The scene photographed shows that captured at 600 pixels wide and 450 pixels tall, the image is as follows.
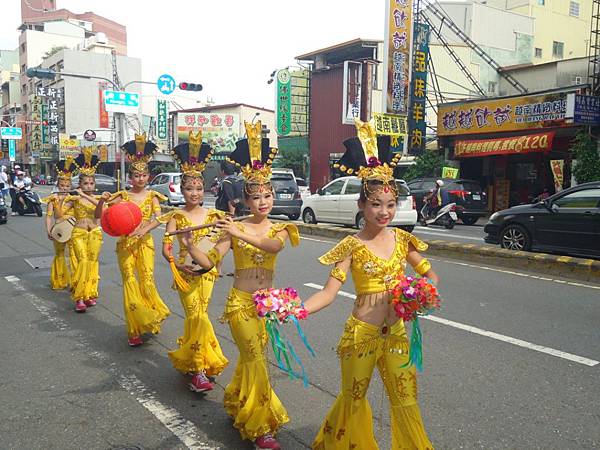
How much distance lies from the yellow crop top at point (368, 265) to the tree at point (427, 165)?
20584 mm

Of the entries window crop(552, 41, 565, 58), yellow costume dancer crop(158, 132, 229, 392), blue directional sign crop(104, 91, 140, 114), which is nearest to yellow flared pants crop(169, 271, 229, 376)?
yellow costume dancer crop(158, 132, 229, 392)

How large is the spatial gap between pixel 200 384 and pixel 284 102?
107 ft

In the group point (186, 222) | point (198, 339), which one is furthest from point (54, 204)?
point (198, 339)

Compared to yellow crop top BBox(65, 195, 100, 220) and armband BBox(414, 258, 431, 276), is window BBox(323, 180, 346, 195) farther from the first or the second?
armband BBox(414, 258, 431, 276)

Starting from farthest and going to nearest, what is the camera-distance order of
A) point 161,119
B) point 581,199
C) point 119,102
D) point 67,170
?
point 161,119
point 119,102
point 581,199
point 67,170

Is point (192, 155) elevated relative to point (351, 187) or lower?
elevated

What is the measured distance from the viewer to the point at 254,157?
366cm

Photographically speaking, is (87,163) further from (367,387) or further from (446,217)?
(446,217)

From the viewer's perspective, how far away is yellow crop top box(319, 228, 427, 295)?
289cm

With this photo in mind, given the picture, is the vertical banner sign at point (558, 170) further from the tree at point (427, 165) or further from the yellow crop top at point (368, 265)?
the yellow crop top at point (368, 265)

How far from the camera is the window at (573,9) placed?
33469mm

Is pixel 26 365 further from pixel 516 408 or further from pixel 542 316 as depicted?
pixel 542 316

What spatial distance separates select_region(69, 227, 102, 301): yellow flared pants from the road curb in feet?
22.1

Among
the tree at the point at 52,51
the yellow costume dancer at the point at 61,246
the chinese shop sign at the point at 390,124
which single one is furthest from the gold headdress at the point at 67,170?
the tree at the point at 52,51
